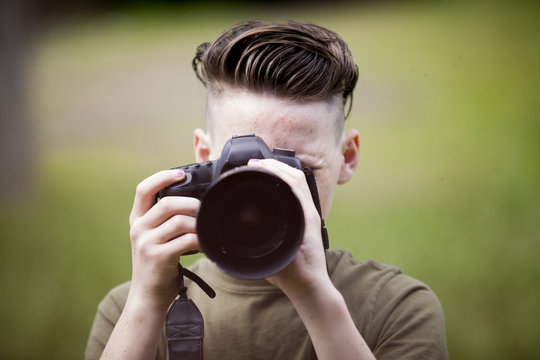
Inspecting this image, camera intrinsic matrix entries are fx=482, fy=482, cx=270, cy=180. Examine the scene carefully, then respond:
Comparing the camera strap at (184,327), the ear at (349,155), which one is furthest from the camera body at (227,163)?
the ear at (349,155)

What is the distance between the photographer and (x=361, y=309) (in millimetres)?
1026

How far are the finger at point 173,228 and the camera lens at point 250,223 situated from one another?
8 centimetres

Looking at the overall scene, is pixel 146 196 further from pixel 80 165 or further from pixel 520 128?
pixel 80 165

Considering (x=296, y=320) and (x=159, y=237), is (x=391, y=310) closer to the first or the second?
(x=296, y=320)

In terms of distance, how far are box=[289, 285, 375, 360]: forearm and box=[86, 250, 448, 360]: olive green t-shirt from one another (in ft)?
0.58

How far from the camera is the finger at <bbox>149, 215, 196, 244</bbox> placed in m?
0.83

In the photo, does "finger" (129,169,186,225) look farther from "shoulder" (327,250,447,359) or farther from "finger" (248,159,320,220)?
"shoulder" (327,250,447,359)

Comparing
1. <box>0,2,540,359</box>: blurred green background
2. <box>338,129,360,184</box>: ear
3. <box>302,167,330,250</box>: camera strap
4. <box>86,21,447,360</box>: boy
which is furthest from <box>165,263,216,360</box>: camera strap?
<box>0,2,540,359</box>: blurred green background

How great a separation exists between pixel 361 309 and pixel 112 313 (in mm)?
551

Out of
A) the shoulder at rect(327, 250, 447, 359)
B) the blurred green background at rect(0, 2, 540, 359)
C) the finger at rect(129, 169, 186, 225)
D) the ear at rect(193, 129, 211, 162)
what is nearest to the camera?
the finger at rect(129, 169, 186, 225)

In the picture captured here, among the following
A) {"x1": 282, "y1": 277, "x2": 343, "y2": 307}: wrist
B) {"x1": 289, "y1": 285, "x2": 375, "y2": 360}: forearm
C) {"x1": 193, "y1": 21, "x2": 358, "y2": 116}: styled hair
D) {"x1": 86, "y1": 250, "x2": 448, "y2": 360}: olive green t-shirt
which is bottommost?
{"x1": 86, "y1": 250, "x2": 448, "y2": 360}: olive green t-shirt

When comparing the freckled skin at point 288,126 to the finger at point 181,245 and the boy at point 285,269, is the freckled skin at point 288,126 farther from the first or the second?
the finger at point 181,245

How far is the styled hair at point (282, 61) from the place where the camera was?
104cm

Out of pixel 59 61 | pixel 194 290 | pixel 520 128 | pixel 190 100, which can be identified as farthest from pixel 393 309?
pixel 59 61
